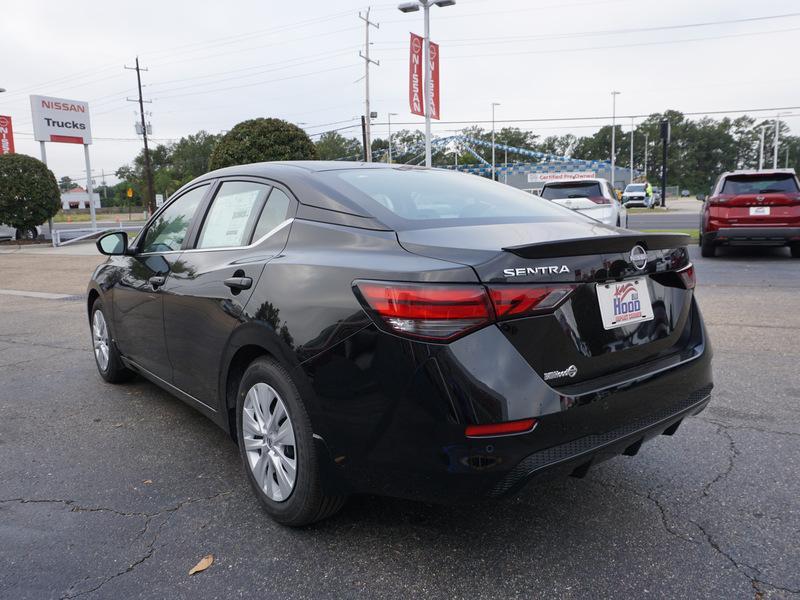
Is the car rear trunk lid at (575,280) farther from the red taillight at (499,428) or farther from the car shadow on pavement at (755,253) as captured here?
the car shadow on pavement at (755,253)

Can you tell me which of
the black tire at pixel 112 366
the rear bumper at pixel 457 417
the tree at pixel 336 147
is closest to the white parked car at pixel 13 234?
the black tire at pixel 112 366

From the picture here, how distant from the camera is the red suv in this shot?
1036 centimetres

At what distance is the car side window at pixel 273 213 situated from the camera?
2805 mm

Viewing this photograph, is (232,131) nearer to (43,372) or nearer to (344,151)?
(43,372)

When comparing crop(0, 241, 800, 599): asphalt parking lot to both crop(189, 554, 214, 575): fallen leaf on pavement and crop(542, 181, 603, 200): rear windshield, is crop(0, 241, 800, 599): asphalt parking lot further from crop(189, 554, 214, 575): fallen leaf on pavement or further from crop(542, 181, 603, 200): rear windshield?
crop(542, 181, 603, 200): rear windshield

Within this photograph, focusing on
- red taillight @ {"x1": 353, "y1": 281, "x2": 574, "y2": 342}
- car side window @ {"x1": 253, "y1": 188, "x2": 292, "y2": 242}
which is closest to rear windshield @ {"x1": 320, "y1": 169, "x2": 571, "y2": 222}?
car side window @ {"x1": 253, "y1": 188, "x2": 292, "y2": 242}

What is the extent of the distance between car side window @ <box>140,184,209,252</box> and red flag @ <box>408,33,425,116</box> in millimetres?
20175

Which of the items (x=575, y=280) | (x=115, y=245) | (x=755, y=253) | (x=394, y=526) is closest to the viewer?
(x=575, y=280)

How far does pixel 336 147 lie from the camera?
10081 cm

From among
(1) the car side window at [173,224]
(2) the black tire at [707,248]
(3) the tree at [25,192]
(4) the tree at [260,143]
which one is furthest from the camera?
(3) the tree at [25,192]

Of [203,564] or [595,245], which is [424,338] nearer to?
[595,245]

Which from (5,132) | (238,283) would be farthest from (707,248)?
(5,132)

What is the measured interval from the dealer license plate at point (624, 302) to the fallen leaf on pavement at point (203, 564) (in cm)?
174

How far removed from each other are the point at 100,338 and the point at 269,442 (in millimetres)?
2846
